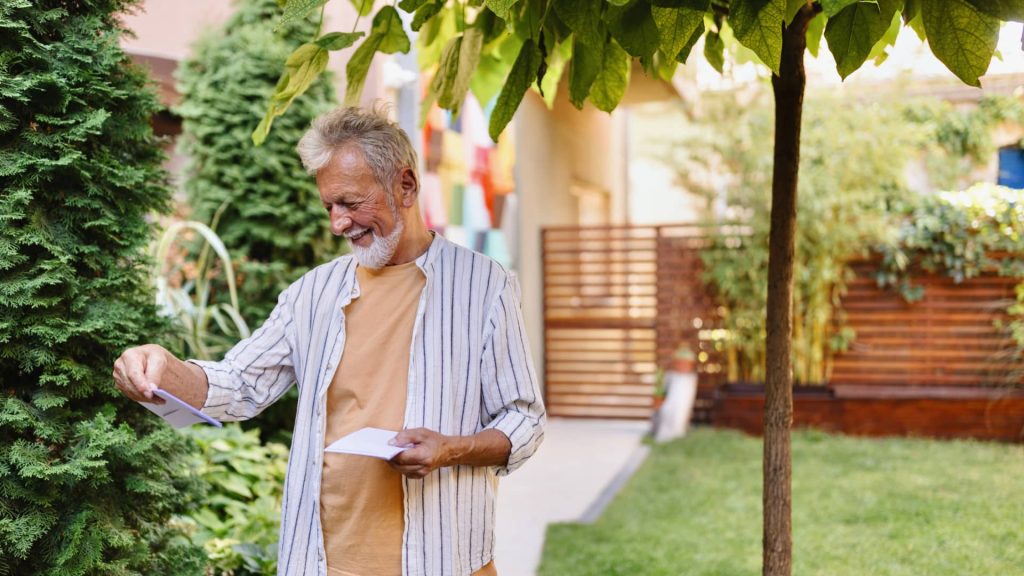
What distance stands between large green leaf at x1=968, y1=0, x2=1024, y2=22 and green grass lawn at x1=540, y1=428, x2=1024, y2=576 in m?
2.95

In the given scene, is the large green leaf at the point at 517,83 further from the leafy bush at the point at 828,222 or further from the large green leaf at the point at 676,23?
the leafy bush at the point at 828,222

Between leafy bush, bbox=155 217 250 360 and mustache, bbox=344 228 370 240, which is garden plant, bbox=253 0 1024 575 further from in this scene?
leafy bush, bbox=155 217 250 360

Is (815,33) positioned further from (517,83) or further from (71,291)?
(71,291)

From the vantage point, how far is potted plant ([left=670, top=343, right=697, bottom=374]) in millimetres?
7742

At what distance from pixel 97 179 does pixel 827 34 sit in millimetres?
A: 1577

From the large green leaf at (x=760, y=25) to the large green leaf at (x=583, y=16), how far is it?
29 centimetres

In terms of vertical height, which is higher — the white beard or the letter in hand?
the white beard

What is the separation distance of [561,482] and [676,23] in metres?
4.91

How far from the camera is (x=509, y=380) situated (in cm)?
182

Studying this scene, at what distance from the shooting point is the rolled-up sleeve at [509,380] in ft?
5.88

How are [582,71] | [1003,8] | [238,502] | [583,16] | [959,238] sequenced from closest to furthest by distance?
[1003,8], [583,16], [582,71], [238,502], [959,238]

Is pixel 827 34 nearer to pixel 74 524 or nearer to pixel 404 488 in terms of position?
pixel 404 488

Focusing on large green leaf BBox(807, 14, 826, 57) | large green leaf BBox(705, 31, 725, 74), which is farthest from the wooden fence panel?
large green leaf BBox(705, 31, 725, 74)

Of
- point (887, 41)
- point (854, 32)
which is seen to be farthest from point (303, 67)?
point (887, 41)
